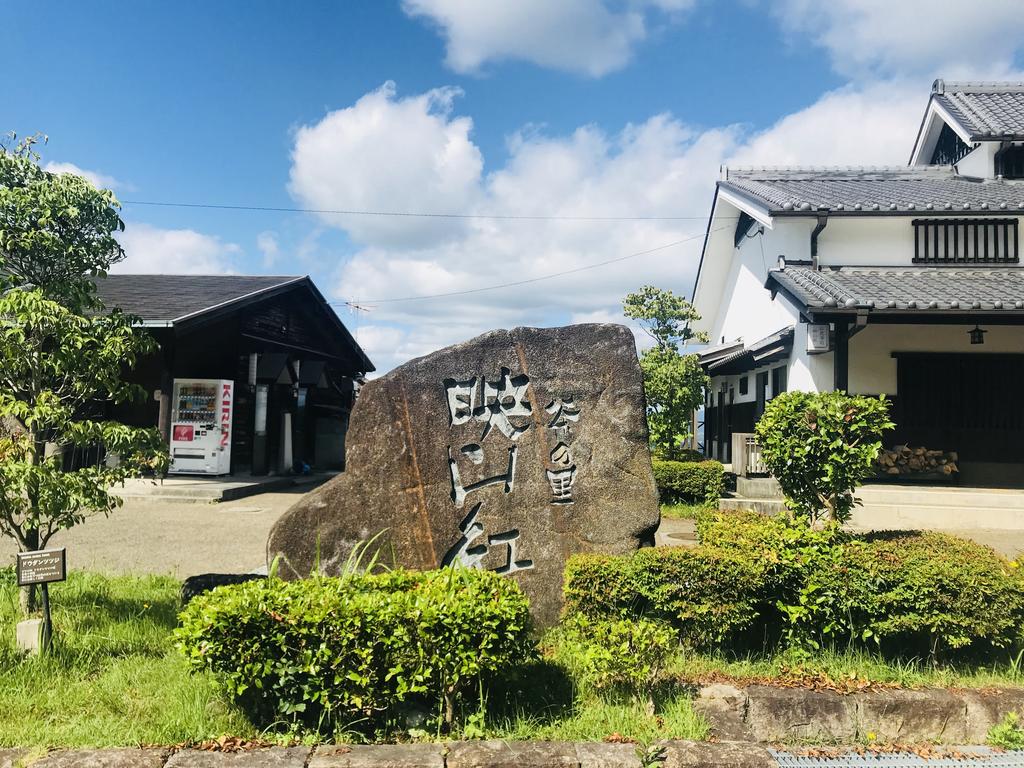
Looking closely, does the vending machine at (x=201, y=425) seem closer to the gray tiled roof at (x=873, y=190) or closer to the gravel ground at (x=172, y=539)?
the gravel ground at (x=172, y=539)

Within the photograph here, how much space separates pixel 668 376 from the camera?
13570mm

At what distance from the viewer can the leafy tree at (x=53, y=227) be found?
15.8ft

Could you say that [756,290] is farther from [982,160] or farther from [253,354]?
[253,354]

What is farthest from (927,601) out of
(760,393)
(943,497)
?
(760,393)

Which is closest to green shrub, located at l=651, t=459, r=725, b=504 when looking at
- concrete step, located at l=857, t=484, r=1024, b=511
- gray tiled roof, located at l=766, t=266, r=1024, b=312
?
concrete step, located at l=857, t=484, r=1024, b=511

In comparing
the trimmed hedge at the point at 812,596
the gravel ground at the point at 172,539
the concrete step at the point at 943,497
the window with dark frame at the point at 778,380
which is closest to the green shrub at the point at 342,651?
the trimmed hedge at the point at 812,596

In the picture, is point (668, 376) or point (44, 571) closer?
point (44, 571)

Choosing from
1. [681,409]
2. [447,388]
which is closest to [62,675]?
[447,388]

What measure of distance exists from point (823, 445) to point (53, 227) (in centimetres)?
638

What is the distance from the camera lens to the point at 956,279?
1292 cm

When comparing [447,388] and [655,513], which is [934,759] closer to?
[655,513]

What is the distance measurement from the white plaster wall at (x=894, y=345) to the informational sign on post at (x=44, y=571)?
41.8ft

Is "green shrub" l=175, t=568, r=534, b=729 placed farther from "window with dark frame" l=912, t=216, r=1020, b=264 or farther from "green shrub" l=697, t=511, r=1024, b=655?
"window with dark frame" l=912, t=216, r=1020, b=264

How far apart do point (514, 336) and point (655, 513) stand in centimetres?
190
